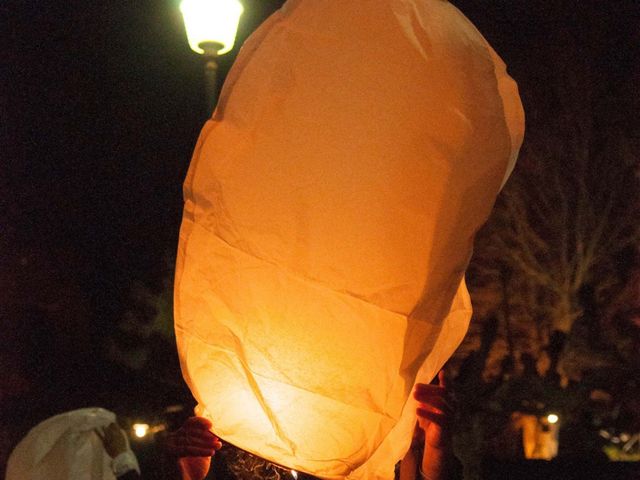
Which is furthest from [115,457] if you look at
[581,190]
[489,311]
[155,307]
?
[581,190]

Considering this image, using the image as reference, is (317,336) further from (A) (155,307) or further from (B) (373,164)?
(A) (155,307)

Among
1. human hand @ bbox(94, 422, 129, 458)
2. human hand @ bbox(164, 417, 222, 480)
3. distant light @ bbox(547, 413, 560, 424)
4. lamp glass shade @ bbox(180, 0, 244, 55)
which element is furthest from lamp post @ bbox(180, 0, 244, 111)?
distant light @ bbox(547, 413, 560, 424)

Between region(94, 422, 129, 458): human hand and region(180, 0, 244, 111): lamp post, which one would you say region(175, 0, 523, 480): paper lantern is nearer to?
region(94, 422, 129, 458): human hand

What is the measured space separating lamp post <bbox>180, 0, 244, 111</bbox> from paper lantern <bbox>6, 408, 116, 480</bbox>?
271cm

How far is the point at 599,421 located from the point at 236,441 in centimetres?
1081

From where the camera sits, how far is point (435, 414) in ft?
6.01

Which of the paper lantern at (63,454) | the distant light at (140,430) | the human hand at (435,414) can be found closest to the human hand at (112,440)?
the paper lantern at (63,454)

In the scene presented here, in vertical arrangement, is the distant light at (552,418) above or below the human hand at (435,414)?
below

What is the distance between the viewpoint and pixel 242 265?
145 centimetres

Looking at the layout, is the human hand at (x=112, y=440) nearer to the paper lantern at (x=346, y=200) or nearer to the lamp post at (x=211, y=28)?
the paper lantern at (x=346, y=200)

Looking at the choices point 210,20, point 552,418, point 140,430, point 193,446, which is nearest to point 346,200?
point 193,446

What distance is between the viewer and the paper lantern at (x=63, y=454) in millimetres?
3330

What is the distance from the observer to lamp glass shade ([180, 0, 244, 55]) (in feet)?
16.9

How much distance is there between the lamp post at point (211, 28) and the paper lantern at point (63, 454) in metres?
2.71
